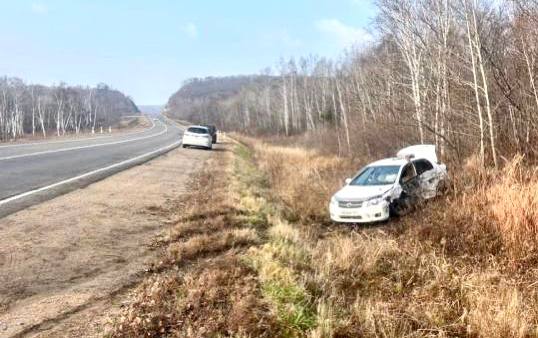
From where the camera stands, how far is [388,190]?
43.5ft

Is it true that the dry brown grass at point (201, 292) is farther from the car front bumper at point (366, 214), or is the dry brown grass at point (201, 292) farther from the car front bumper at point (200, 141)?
the car front bumper at point (200, 141)

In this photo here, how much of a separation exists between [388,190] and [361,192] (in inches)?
27.9

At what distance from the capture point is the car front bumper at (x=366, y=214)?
12.9 m

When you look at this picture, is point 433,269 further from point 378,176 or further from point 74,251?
point 378,176

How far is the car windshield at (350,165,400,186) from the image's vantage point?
14.0 metres

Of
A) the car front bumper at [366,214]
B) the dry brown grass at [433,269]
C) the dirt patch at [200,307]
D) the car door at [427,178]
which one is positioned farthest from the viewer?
the car door at [427,178]

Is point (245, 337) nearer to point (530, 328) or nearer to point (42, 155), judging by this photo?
point (530, 328)

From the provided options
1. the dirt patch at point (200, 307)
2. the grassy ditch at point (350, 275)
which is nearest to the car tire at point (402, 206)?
the grassy ditch at point (350, 275)

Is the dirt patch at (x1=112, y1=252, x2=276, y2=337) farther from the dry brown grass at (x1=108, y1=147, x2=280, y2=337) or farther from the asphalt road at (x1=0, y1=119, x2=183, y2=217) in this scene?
the asphalt road at (x1=0, y1=119, x2=183, y2=217)

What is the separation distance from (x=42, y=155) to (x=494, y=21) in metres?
17.5

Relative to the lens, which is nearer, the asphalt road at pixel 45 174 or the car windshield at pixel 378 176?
the asphalt road at pixel 45 174

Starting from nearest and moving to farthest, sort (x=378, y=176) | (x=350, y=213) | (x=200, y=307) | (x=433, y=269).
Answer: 1. (x=200, y=307)
2. (x=433, y=269)
3. (x=350, y=213)
4. (x=378, y=176)

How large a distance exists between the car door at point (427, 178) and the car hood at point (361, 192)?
1.10 m

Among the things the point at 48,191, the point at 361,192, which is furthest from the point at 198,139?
the point at 48,191
